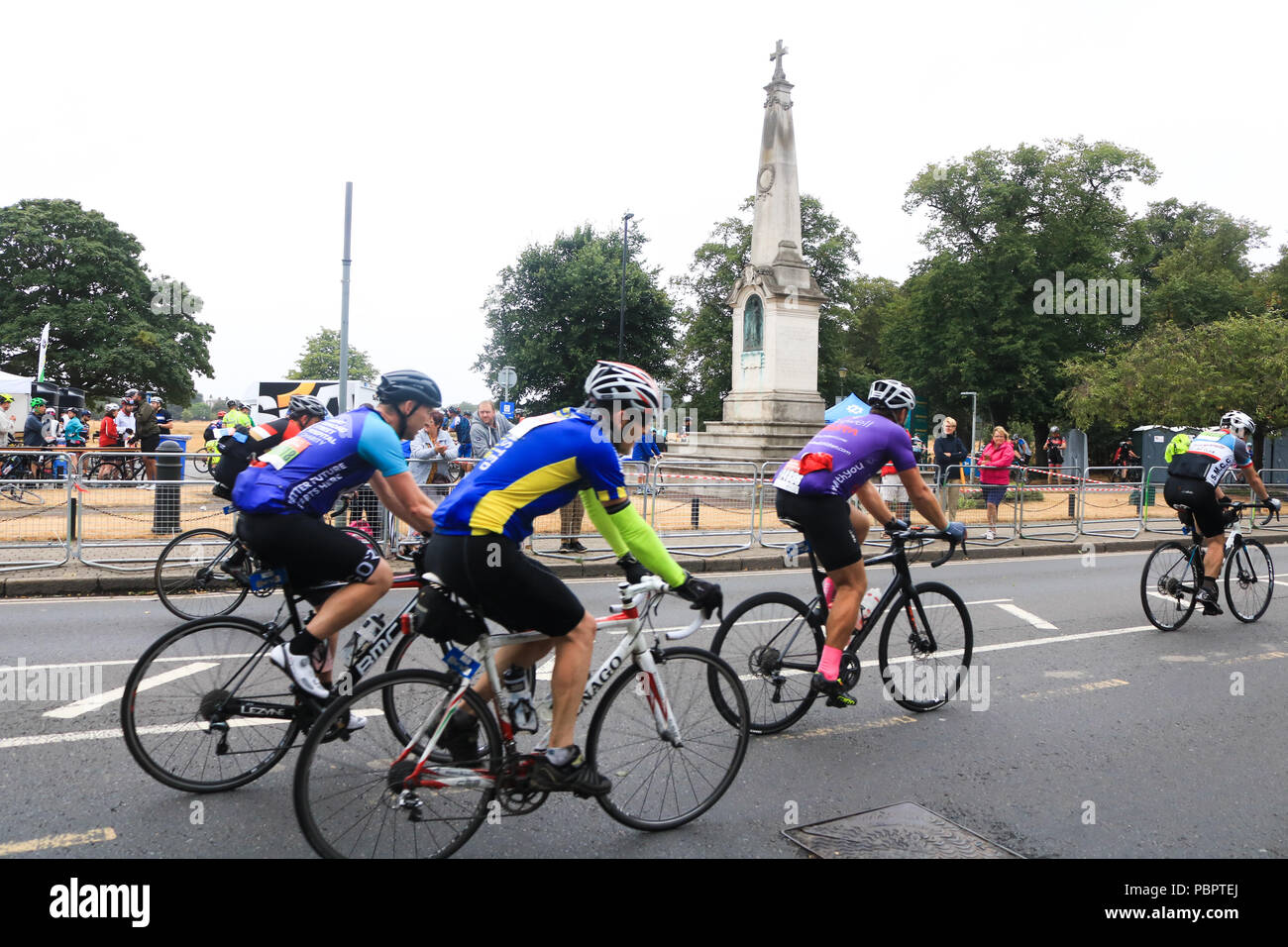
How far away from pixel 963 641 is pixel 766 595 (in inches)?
62.3

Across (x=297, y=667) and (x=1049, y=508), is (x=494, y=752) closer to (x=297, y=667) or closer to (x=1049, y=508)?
(x=297, y=667)

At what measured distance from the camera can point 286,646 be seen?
14.0ft

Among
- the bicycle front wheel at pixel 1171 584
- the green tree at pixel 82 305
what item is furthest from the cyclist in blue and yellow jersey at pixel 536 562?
the green tree at pixel 82 305

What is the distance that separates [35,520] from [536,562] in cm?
873

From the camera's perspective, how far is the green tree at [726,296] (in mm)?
51219

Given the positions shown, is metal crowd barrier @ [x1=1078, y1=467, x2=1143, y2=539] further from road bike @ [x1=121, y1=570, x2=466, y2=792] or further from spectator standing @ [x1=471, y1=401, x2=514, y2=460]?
road bike @ [x1=121, y1=570, x2=466, y2=792]

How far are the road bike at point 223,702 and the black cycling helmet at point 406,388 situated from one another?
3.02ft

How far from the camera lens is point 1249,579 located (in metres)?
8.95

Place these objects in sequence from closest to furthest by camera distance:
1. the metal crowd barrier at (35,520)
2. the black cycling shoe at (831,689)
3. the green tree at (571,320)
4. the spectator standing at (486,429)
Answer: the black cycling shoe at (831,689), the metal crowd barrier at (35,520), the spectator standing at (486,429), the green tree at (571,320)

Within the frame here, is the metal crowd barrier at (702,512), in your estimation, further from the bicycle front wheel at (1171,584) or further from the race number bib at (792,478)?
the race number bib at (792,478)

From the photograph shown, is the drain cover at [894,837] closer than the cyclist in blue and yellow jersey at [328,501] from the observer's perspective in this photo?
Yes

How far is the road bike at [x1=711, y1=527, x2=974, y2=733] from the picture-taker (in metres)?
5.28

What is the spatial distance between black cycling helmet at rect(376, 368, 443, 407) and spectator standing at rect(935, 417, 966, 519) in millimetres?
11770

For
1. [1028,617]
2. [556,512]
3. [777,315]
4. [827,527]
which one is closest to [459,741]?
[827,527]
